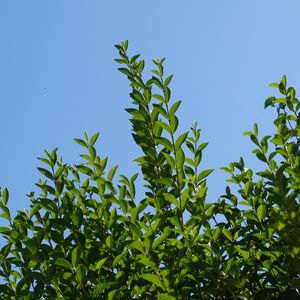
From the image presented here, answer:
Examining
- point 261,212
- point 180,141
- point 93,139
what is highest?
point 93,139

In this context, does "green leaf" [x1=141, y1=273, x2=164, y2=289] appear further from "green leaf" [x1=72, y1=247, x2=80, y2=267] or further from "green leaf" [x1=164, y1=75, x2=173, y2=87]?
"green leaf" [x1=164, y1=75, x2=173, y2=87]

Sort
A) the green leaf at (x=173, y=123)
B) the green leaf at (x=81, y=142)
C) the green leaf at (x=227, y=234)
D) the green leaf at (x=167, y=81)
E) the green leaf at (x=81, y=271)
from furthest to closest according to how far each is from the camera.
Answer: the green leaf at (x=81, y=142) → the green leaf at (x=167, y=81) → the green leaf at (x=173, y=123) → the green leaf at (x=227, y=234) → the green leaf at (x=81, y=271)

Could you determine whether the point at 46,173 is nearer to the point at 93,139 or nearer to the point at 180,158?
the point at 93,139

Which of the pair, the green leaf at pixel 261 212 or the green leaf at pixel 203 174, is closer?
the green leaf at pixel 261 212

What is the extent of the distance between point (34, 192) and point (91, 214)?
116 cm

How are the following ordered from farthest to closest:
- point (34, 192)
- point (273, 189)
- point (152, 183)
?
point (34, 192) < point (152, 183) < point (273, 189)

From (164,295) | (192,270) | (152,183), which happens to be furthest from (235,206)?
(164,295)

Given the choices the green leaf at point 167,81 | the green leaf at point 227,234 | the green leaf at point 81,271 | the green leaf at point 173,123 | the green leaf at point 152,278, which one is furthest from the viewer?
the green leaf at point 167,81

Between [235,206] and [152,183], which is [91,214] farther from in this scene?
[235,206]

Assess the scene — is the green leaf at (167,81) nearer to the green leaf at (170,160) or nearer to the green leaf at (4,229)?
the green leaf at (170,160)

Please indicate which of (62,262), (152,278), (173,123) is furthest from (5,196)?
(152,278)

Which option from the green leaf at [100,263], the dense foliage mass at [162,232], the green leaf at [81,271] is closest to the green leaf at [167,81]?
the dense foliage mass at [162,232]

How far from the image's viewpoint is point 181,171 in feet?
10.7

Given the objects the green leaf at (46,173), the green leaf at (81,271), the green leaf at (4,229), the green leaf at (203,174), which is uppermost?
the green leaf at (46,173)
